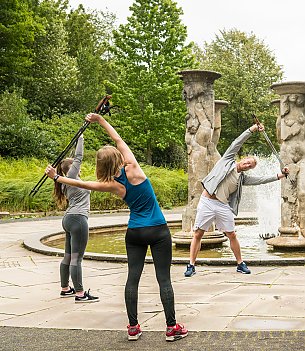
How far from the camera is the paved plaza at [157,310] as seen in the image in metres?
4.98

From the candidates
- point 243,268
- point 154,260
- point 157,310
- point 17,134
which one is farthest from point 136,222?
point 17,134

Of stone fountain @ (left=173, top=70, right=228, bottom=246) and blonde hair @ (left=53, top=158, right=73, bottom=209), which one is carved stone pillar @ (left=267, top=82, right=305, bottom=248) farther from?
blonde hair @ (left=53, top=158, right=73, bottom=209)

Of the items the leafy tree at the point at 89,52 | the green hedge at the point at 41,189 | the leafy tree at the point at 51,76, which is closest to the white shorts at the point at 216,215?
the green hedge at the point at 41,189

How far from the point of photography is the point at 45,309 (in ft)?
20.8

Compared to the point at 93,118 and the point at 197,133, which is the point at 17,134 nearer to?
the point at 197,133

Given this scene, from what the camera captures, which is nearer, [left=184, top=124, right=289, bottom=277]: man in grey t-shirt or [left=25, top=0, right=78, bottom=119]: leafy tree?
[left=184, top=124, right=289, bottom=277]: man in grey t-shirt

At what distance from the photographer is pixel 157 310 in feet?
20.1

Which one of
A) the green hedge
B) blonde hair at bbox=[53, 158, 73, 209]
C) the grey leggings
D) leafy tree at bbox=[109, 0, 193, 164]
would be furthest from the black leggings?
leafy tree at bbox=[109, 0, 193, 164]

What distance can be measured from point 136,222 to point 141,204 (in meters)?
0.15

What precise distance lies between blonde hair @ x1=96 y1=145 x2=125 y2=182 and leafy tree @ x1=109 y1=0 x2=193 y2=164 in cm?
2935

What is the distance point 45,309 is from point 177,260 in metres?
2.97

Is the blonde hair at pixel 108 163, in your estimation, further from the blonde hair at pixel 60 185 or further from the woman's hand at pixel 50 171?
the blonde hair at pixel 60 185

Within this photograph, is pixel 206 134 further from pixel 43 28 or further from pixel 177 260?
→ pixel 43 28

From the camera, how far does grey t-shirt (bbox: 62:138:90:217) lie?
21.6 feet
